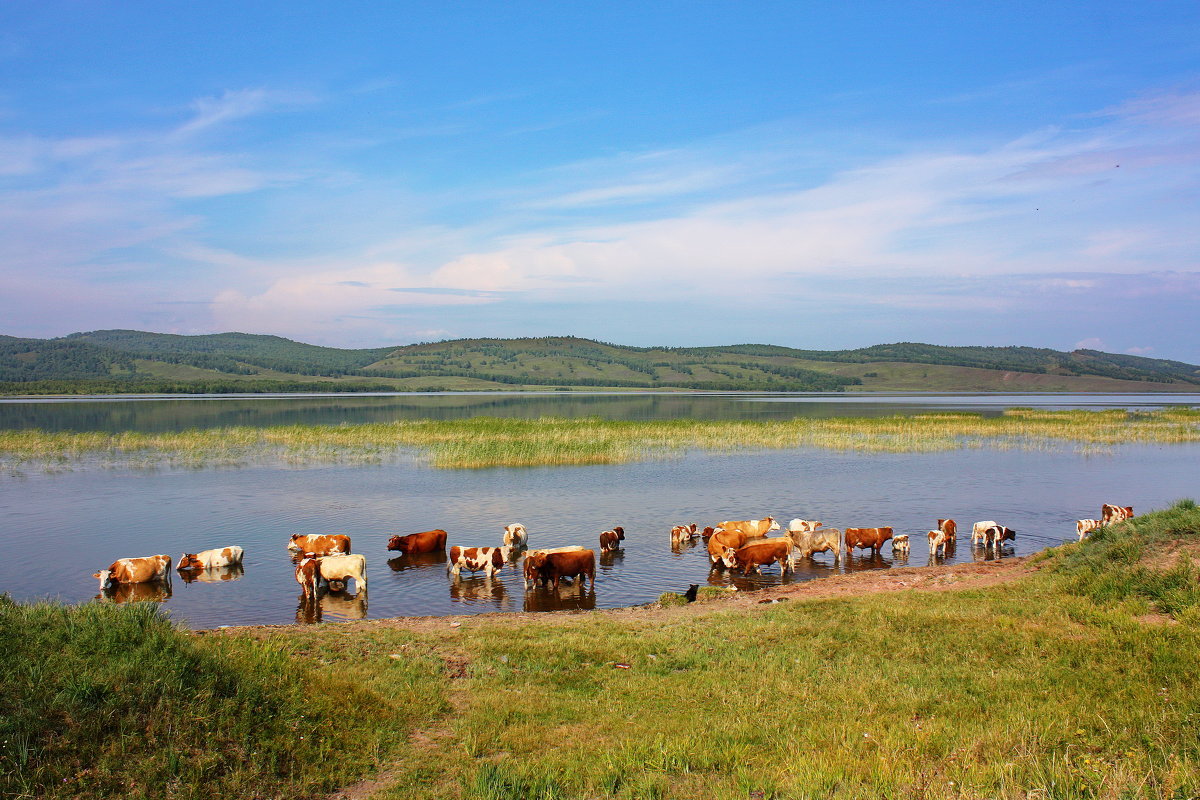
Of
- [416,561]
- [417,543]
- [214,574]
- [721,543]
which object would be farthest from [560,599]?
[214,574]

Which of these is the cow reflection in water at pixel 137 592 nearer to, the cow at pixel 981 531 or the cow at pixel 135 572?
the cow at pixel 135 572

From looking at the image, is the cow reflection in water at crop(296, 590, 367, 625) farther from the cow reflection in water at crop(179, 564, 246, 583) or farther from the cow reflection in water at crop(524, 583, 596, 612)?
the cow reflection in water at crop(524, 583, 596, 612)

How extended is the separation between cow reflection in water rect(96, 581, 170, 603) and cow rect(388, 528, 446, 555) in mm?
5288

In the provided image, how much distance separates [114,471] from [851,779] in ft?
130

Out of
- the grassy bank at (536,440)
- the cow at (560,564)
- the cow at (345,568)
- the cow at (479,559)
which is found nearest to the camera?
the cow at (345,568)

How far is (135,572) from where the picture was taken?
1753 cm

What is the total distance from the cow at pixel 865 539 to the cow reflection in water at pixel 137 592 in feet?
53.5

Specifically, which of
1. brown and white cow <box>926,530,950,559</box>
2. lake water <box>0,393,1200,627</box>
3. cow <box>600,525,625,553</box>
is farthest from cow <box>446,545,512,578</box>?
brown and white cow <box>926,530,950,559</box>

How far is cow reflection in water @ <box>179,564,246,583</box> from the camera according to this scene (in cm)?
1816

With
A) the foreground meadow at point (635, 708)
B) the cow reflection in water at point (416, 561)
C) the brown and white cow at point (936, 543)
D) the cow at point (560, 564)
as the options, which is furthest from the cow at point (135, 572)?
the brown and white cow at point (936, 543)

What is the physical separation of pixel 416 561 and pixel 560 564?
192 inches

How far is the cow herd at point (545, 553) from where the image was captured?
56.2 feet

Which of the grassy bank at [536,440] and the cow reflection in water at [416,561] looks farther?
the grassy bank at [536,440]

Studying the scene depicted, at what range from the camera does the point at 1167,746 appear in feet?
20.9
